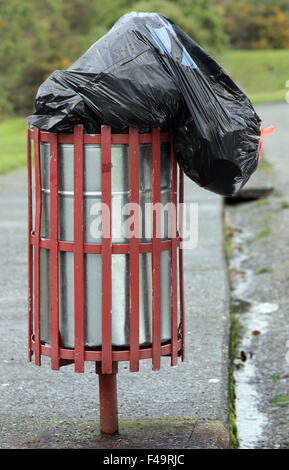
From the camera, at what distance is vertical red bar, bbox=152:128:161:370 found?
3166mm

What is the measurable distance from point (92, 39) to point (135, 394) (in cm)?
2890

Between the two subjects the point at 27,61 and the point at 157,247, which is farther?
the point at 27,61

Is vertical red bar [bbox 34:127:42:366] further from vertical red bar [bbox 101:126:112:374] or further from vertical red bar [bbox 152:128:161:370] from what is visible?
vertical red bar [bbox 152:128:161:370]

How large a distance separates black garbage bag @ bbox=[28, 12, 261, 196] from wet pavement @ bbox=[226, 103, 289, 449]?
155 cm

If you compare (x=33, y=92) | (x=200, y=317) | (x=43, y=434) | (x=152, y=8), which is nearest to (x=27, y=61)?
(x=33, y=92)

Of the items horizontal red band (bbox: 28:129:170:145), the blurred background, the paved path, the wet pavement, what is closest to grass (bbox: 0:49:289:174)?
the blurred background

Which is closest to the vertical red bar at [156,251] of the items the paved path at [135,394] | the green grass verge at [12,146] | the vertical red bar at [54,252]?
the vertical red bar at [54,252]

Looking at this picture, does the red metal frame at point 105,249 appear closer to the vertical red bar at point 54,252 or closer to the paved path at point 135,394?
the vertical red bar at point 54,252

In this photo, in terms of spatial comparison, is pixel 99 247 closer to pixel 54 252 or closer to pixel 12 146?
pixel 54 252

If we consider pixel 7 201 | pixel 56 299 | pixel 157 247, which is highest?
pixel 157 247
